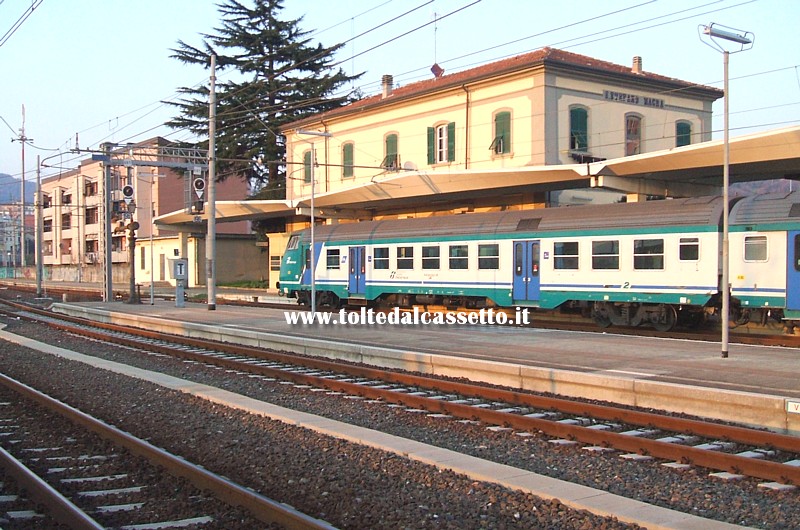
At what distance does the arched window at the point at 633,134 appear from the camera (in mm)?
34812

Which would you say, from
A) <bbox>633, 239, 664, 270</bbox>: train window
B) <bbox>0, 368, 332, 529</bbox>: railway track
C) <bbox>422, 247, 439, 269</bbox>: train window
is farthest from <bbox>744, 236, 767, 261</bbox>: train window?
<bbox>0, 368, 332, 529</bbox>: railway track

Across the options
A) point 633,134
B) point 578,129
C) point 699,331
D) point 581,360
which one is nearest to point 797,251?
point 699,331

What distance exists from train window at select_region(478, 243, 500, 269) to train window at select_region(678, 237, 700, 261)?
611cm

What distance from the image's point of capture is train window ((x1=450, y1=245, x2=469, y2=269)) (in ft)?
84.4

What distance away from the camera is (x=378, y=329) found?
22.8 meters

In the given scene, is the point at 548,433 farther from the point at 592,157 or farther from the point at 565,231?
the point at 592,157

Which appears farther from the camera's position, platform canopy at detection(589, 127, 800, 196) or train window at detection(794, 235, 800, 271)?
platform canopy at detection(589, 127, 800, 196)

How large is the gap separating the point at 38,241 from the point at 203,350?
32851mm

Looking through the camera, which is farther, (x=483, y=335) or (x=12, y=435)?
(x=483, y=335)

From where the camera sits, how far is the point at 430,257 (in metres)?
27.0

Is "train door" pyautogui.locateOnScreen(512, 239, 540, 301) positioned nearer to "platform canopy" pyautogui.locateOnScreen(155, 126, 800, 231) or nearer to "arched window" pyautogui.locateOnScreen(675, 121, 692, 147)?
"platform canopy" pyautogui.locateOnScreen(155, 126, 800, 231)

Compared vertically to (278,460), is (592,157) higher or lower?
higher

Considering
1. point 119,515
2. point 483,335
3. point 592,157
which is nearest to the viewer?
point 119,515

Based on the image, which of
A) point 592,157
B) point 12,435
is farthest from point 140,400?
point 592,157
